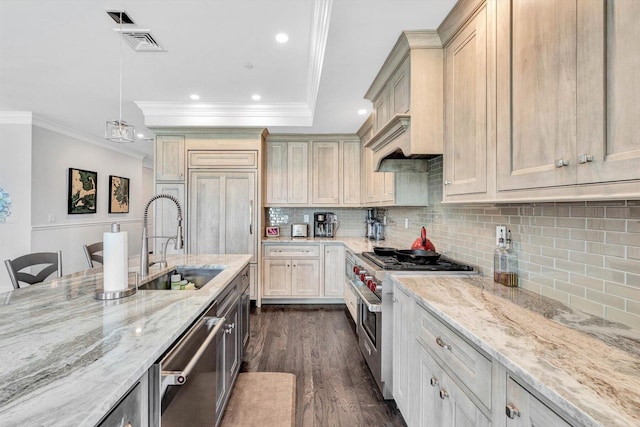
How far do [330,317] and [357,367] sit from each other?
1.30 meters

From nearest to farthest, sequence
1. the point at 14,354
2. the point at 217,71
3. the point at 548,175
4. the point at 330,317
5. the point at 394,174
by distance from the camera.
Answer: the point at 14,354 < the point at 548,175 < the point at 394,174 < the point at 217,71 < the point at 330,317

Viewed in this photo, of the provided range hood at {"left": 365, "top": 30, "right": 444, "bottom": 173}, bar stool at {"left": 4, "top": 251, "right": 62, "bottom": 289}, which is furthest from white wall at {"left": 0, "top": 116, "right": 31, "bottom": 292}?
range hood at {"left": 365, "top": 30, "right": 444, "bottom": 173}

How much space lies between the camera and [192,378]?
50.3 inches

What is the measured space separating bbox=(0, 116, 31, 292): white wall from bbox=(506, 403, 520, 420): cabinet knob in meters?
6.09

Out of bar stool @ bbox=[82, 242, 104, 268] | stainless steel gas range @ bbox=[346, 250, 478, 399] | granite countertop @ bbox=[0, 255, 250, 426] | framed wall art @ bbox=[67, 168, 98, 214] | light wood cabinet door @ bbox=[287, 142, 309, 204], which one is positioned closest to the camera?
granite countertop @ bbox=[0, 255, 250, 426]

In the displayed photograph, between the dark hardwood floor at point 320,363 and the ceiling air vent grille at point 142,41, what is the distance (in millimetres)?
2862

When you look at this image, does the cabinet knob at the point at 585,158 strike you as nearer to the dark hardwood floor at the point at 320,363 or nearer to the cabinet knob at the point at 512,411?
the cabinet knob at the point at 512,411

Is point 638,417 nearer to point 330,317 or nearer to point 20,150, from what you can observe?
point 330,317

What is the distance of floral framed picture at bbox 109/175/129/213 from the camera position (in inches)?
253

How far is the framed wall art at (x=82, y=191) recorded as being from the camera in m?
5.36

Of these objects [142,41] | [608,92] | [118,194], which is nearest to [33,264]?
[142,41]

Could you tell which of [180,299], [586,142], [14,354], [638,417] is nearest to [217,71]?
[180,299]

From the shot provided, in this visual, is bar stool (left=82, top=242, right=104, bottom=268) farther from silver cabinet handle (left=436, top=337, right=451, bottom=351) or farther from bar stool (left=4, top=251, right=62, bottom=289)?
silver cabinet handle (left=436, top=337, right=451, bottom=351)

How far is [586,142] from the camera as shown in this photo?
0.99 metres
